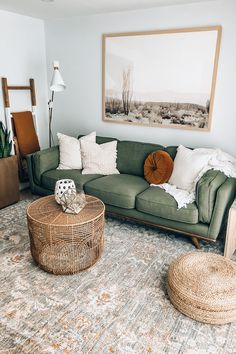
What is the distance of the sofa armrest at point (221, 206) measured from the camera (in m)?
2.64

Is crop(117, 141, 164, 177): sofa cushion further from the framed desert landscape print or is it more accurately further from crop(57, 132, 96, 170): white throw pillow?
crop(57, 132, 96, 170): white throw pillow

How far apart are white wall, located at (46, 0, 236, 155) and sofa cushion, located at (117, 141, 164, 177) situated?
26cm

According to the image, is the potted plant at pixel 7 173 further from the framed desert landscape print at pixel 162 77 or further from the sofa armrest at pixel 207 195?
the sofa armrest at pixel 207 195

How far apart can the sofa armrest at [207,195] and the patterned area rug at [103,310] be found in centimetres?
39

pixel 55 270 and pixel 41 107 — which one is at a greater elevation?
pixel 41 107

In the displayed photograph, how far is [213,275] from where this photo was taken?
2.05m

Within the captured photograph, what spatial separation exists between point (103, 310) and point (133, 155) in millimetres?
2019

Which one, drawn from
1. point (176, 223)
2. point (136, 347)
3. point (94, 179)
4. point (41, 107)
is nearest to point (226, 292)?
point (136, 347)

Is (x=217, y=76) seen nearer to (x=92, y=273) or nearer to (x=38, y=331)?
(x=92, y=273)

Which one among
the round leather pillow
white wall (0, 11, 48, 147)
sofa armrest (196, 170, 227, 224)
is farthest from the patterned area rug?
white wall (0, 11, 48, 147)

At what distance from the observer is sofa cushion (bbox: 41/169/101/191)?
349 cm

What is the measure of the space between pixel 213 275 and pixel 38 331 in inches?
48.0

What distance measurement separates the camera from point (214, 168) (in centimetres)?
306

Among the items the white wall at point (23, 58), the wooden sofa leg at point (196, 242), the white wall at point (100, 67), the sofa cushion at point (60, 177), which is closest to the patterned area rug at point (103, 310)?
the wooden sofa leg at point (196, 242)
